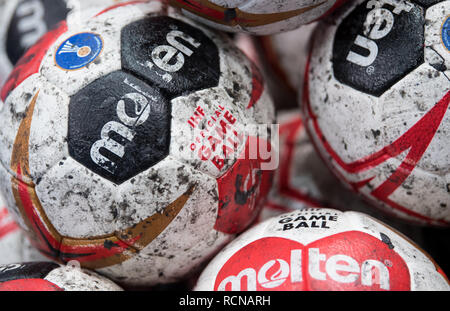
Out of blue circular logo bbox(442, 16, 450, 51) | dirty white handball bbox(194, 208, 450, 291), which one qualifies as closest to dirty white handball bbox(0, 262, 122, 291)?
dirty white handball bbox(194, 208, 450, 291)

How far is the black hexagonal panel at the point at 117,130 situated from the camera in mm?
1024

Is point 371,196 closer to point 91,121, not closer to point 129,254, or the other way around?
point 129,254

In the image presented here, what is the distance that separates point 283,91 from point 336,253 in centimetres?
116

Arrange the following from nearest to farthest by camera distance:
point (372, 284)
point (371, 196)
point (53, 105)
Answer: point (372, 284) → point (53, 105) → point (371, 196)

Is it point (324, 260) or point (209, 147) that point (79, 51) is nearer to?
point (209, 147)

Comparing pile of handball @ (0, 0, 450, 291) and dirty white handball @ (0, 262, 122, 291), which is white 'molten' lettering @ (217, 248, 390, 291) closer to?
pile of handball @ (0, 0, 450, 291)

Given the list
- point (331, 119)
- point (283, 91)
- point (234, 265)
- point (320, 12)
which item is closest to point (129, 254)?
point (234, 265)

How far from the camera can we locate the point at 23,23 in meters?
1.57

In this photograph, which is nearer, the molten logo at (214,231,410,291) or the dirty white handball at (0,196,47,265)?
the molten logo at (214,231,410,291)

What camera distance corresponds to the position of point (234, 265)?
107 centimetres

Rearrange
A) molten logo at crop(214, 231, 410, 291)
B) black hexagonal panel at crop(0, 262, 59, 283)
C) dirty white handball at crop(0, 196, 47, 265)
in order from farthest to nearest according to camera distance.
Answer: dirty white handball at crop(0, 196, 47, 265), black hexagonal panel at crop(0, 262, 59, 283), molten logo at crop(214, 231, 410, 291)

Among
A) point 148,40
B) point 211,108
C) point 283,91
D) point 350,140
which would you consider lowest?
point 283,91

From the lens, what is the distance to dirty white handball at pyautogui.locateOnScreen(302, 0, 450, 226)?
42.6 inches

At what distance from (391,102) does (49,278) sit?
Answer: 3.06ft
